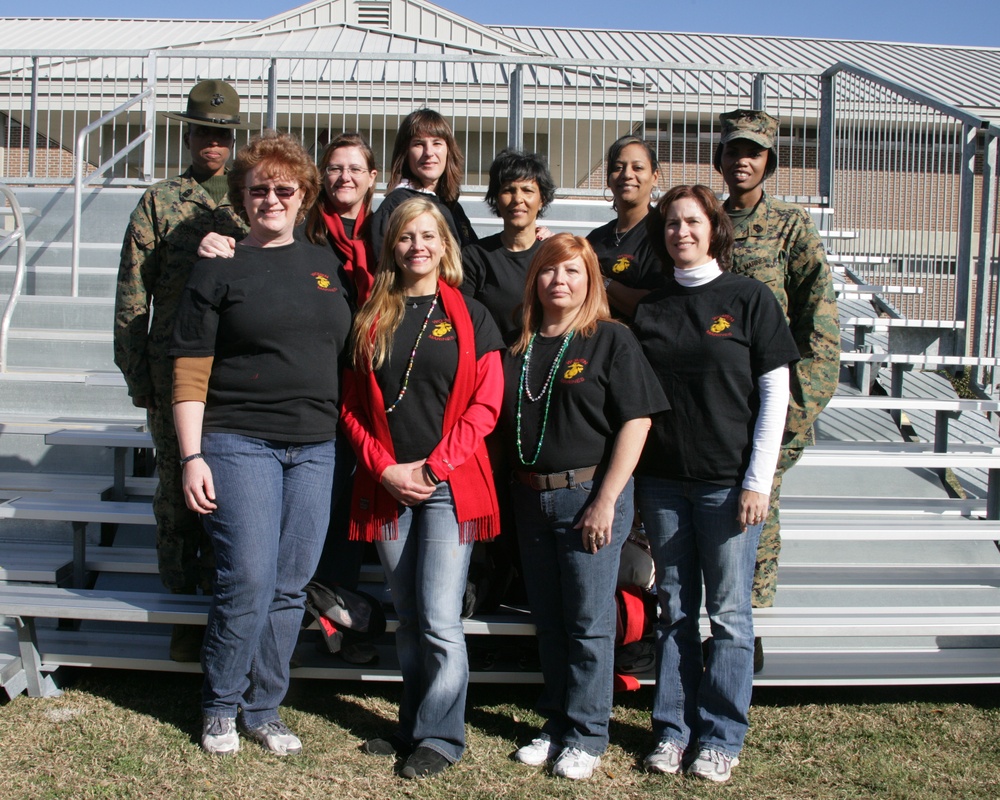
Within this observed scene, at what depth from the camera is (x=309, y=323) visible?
2.86m

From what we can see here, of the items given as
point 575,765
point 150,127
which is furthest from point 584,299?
point 150,127

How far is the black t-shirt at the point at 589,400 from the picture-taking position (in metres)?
2.80

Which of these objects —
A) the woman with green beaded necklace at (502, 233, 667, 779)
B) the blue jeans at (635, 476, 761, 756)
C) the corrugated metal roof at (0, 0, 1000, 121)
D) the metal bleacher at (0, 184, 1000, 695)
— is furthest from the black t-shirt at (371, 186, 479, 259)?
the corrugated metal roof at (0, 0, 1000, 121)

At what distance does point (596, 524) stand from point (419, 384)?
0.70 m

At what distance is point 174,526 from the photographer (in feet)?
11.0

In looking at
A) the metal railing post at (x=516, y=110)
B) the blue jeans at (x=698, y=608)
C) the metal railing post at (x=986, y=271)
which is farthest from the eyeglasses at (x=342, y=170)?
the metal railing post at (x=516, y=110)

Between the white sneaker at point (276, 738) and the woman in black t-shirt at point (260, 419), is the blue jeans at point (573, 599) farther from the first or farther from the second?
the white sneaker at point (276, 738)

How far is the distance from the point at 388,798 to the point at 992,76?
63.1ft

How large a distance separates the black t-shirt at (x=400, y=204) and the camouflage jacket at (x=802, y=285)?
102cm

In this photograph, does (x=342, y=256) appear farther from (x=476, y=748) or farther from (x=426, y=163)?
(x=476, y=748)

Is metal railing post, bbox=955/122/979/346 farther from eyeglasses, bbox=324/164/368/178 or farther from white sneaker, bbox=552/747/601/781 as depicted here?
eyeglasses, bbox=324/164/368/178

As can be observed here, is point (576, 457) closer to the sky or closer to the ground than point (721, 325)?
closer to the ground

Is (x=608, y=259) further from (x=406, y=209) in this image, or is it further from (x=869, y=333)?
(x=869, y=333)

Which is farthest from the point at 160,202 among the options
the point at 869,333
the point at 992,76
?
the point at 992,76
